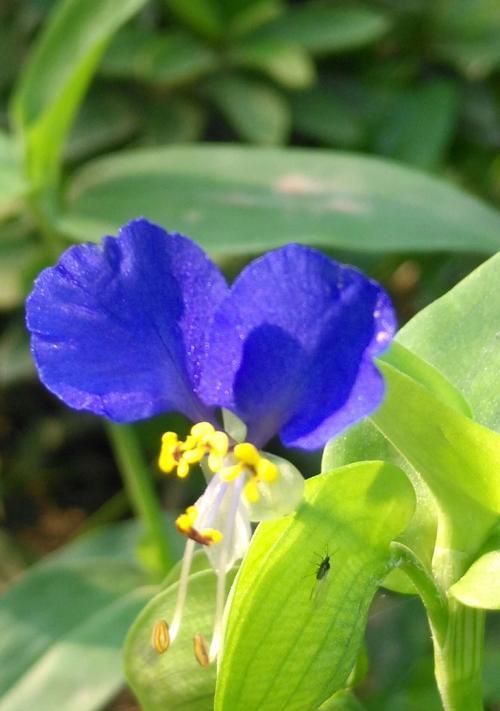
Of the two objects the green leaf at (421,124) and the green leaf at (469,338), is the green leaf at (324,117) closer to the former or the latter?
the green leaf at (421,124)

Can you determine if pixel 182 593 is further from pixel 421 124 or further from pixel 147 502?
pixel 421 124

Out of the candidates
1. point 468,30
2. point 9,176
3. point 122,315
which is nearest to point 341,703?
point 122,315

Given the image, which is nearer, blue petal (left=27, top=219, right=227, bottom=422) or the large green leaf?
blue petal (left=27, top=219, right=227, bottom=422)

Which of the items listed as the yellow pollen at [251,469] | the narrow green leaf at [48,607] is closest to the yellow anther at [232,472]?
the yellow pollen at [251,469]

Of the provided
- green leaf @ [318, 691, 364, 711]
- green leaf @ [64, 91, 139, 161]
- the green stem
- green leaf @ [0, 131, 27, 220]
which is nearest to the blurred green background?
green leaf @ [64, 91, 139, 161]

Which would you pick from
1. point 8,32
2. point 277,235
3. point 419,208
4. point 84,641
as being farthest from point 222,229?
point 8,32

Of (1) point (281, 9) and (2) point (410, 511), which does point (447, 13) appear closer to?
(1) point (281, 9)

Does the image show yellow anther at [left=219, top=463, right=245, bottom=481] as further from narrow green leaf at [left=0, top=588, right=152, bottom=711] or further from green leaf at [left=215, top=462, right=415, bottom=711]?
narrow green leaf at [left=0, top=588, right=152, bottom=711]
